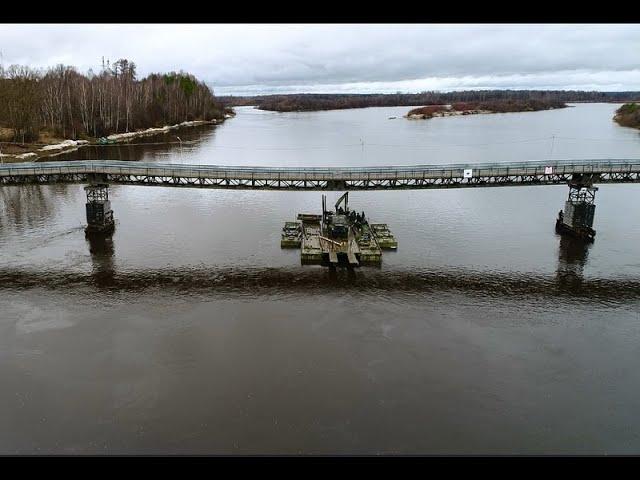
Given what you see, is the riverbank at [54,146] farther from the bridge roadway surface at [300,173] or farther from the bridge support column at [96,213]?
the bridge support column at [96,213]

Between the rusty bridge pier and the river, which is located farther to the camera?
the rusty bridge pier

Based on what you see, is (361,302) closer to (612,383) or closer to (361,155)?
(612,383)

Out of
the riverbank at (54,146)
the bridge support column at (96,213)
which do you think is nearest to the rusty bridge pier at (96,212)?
the bridge support column at (96,213)

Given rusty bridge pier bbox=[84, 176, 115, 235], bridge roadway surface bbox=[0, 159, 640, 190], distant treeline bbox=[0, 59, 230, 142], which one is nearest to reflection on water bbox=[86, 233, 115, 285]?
rusty bridge pier bbox=[84, 176, 115, 235]

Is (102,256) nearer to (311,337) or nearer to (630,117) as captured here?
(311,337)

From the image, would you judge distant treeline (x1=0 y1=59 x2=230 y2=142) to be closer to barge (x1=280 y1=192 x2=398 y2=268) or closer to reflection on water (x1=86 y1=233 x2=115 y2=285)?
reflection on water (x1=86 y1=233 x2=115 y2=285)
